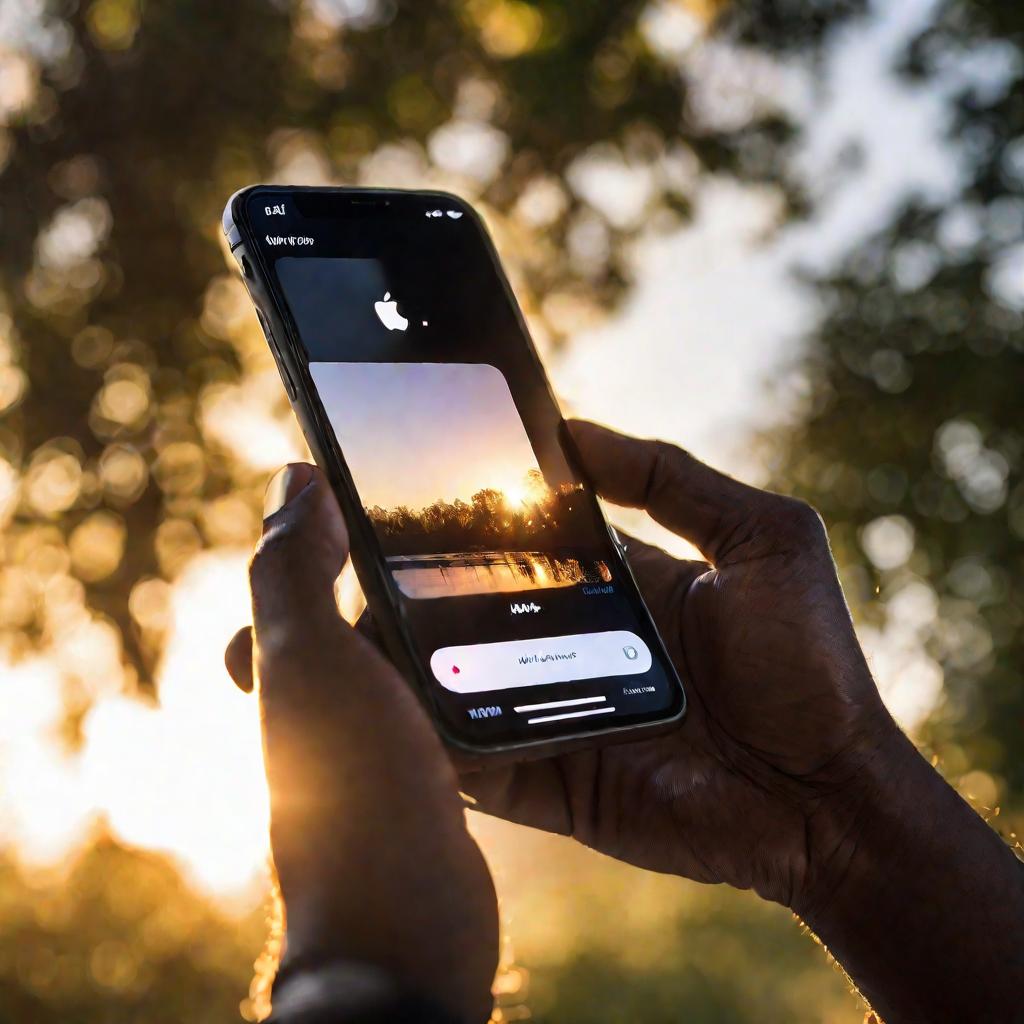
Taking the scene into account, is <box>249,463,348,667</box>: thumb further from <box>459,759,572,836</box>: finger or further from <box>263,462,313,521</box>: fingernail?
<box>459,759,572,836</box>: finger

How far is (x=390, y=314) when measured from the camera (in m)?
2.26

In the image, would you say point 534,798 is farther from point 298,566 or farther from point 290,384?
point 290,384

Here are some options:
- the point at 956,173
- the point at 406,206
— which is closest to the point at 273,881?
the point at 406,206

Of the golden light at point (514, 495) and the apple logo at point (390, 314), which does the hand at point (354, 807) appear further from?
the apple logo at point (390, 314)

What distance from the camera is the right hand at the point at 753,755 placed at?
2.16 m

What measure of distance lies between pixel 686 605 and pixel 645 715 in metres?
0.42

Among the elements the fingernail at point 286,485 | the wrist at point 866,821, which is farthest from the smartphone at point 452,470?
the wrist at point 866,821

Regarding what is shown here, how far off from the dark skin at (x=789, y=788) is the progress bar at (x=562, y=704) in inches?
8.3

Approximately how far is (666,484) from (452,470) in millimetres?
477

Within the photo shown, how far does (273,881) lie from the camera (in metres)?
1.46

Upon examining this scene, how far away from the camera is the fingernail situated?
5.99 feet

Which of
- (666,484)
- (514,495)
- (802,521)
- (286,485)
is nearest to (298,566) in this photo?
(286,485)

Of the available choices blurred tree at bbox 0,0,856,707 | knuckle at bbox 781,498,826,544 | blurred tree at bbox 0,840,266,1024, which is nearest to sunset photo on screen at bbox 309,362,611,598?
knuckle at bbox 781,498,826,544

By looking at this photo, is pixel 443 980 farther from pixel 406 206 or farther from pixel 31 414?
pixel 31 414
